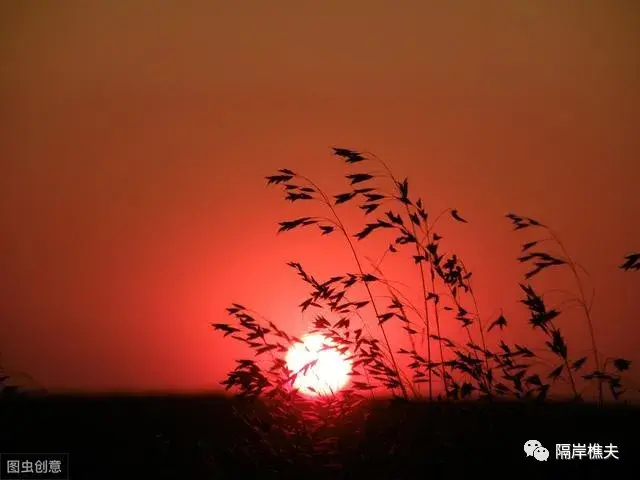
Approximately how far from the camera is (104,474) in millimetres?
3322

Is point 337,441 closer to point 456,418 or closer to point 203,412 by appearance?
point 456,418

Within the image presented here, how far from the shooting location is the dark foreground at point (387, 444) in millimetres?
3023

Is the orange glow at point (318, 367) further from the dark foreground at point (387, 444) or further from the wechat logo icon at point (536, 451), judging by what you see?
the wechat logo icon at point (536, 451)

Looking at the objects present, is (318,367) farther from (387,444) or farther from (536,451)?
(536,451)

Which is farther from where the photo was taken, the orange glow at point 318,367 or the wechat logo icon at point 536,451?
the orange glow at point 318,367

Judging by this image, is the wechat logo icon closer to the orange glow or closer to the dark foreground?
the dark foreground

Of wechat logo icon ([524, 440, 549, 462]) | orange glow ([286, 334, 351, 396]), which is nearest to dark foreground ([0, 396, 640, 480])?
wechat logo icon ([524, 440, 549, 462])

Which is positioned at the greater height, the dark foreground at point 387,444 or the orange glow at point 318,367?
the orange glow at point 318,367

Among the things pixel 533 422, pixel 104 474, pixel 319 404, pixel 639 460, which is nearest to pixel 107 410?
pixel 104 474

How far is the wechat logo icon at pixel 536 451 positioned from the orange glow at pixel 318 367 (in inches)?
A: 39.7

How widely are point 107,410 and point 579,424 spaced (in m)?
3.08

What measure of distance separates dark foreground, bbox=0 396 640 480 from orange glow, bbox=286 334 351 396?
0.30 m

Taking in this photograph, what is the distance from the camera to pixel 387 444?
3150 mm

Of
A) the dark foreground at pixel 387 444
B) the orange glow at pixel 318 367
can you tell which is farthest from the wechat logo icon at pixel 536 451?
the orange glow at pixel 318 367
